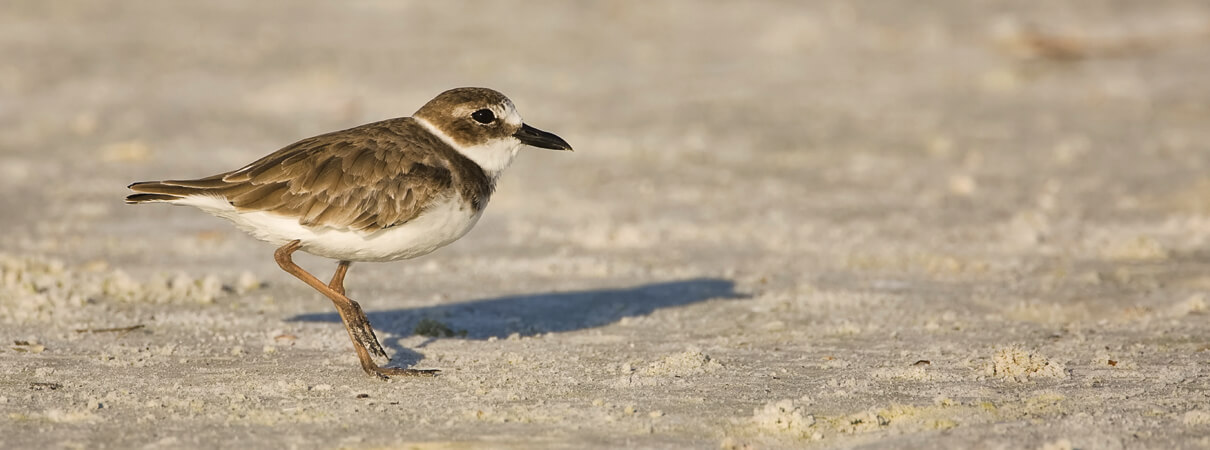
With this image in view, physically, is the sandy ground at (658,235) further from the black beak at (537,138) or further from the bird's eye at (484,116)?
the bird's eye at (484,116)

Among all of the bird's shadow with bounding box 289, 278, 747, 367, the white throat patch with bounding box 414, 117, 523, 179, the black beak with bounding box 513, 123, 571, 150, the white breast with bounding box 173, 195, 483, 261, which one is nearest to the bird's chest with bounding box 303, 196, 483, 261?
the white breast with bounding box 173, 195, 483, 261

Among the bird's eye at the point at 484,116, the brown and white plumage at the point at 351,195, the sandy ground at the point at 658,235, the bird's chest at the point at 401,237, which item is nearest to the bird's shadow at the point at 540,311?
the sandy ground at the point at 658,235

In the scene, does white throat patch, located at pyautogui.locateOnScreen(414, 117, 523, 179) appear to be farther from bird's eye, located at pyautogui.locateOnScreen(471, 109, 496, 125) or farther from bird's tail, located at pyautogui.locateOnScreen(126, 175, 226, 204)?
bird's tail, located at pyautogui.locateOnScreen(126, 175, 226, 204)

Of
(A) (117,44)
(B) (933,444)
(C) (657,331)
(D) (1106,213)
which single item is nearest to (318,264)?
(C) (657,331)

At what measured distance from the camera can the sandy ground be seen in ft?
18.9

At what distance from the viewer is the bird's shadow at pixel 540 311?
7.82 m

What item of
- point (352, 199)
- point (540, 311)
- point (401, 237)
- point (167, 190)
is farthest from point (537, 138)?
point (167, 190)

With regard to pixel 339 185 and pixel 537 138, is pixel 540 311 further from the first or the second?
pixel 339 185

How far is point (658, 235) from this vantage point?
34.3 feet

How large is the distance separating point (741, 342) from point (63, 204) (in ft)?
20.2

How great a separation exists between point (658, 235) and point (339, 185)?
14.3 ft

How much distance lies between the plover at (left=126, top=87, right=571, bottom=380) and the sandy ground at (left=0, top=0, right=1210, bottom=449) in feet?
1.84

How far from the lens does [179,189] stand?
639cm

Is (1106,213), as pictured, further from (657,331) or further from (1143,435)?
(1143,435)
